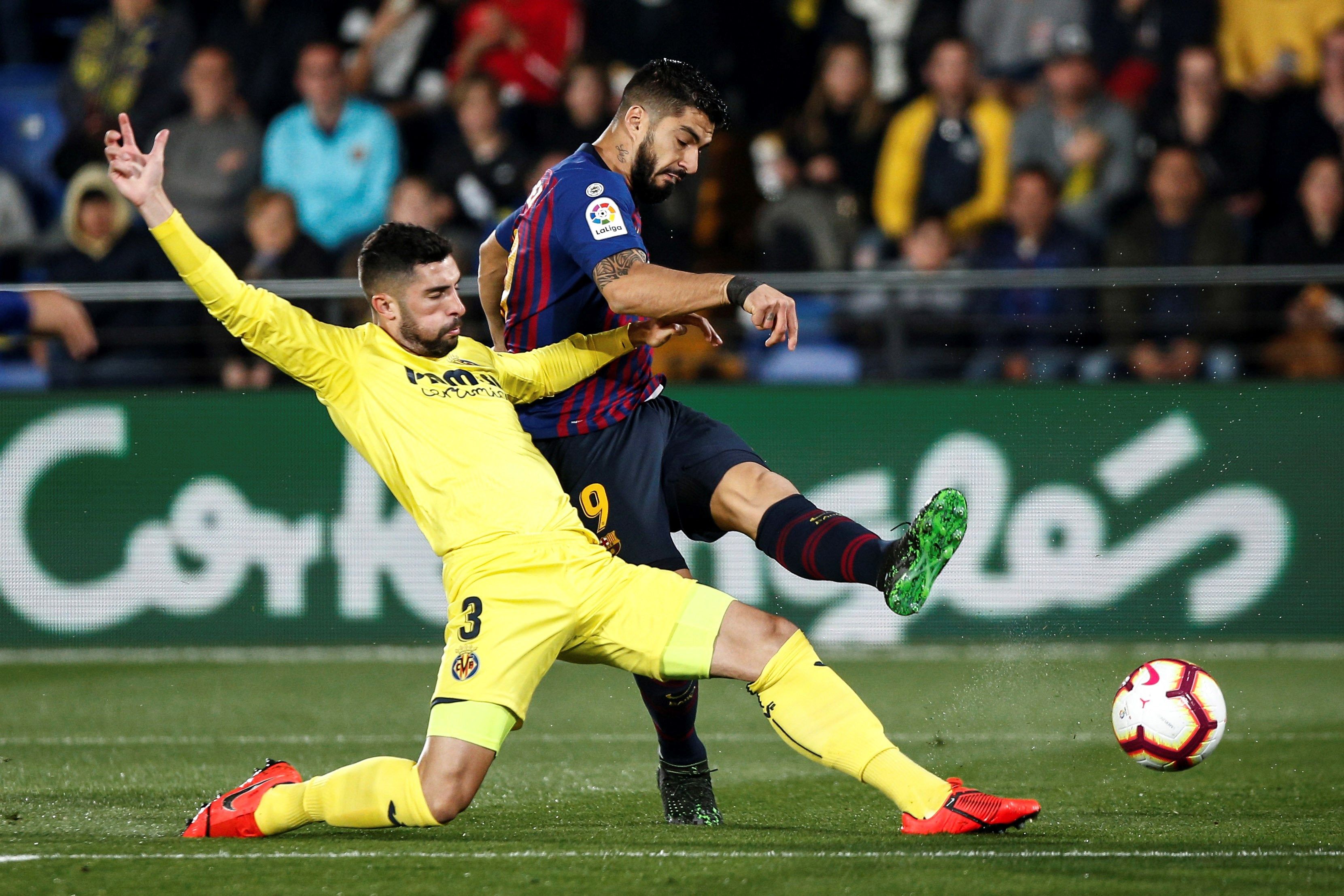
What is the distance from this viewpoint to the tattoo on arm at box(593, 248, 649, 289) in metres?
4.74

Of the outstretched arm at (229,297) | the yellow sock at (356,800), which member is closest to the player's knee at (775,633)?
the yellow sock at (356,800)

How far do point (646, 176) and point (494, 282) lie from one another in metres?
0.74

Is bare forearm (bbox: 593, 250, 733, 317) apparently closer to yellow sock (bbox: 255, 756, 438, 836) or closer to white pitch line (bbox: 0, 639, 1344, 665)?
yellow sock (bbox: 255, 756, 438, 836)

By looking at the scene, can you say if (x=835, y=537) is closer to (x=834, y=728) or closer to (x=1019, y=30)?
(x=834, y=728)

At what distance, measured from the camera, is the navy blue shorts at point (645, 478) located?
502 centimetres

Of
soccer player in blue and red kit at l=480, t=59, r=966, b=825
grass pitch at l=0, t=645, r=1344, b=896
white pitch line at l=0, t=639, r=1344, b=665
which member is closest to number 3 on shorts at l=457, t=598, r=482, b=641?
grass pitch at l=0, t=645, r=1344, b=896

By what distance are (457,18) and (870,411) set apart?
14.1 feet

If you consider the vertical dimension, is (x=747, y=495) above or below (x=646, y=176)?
below

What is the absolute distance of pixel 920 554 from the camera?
14.6 ft

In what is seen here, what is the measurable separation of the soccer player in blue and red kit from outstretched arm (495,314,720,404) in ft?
0.32

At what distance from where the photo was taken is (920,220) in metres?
10.4

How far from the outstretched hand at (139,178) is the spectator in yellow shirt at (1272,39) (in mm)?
8287

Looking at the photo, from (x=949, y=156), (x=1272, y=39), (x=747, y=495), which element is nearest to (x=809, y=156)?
(x=949, y=156)

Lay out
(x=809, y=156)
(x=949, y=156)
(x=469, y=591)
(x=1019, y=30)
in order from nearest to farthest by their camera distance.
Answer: (x=469, y=591) → (x=949, y=156) → (x=809, y=156) → (x=1019, y=30)
